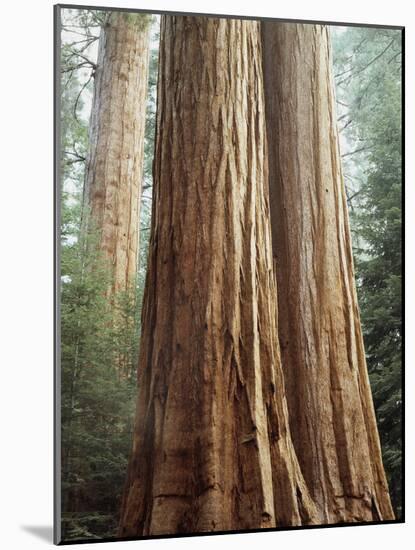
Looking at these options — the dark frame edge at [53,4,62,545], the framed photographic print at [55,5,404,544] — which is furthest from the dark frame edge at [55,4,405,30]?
the dark frame edge at [53,4,62,545]

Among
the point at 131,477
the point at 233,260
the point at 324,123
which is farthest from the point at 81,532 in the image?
the point at 324,123

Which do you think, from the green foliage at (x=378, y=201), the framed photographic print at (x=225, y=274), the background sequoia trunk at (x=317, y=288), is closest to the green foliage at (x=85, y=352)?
the framed photographic print at (x=225, y=274)

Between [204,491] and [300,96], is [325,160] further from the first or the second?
[204,491]

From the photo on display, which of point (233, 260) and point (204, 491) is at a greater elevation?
point (233, 260)

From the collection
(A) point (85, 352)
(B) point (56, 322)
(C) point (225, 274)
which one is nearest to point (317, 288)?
(C) point (225, 274)

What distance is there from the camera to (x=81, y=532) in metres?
4.97

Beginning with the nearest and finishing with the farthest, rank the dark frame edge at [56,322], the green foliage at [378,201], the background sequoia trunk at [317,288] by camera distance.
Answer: the dark frame edge at [56,322] → the background sequoia trunk at [317,288] → the green foliage at [378,201]

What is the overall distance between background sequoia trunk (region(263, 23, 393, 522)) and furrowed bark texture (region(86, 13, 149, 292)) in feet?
2.14

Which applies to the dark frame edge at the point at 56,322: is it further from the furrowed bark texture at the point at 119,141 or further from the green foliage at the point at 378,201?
the green foliage at the point at 378,201

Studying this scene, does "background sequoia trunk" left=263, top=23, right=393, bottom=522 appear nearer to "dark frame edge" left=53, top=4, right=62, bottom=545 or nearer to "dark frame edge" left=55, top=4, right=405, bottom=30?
"dark frame edge" left=55, top=4, right=405, bottom=30

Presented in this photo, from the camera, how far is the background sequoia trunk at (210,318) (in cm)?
503

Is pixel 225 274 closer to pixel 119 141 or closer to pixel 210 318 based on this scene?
pixel 210 318

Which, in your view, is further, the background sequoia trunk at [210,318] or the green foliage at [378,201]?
the green foliage at [378,201]

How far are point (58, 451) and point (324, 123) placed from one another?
2.07 m
